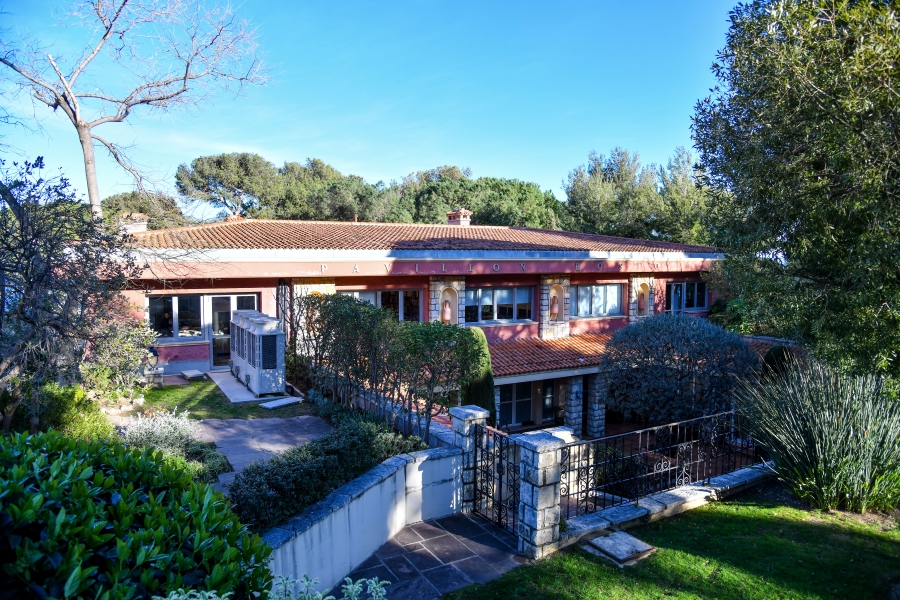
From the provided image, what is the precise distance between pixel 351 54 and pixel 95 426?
14.7 metres

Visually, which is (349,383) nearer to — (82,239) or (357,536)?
(357,536)

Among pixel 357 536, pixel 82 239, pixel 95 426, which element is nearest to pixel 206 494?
pixel 357 536

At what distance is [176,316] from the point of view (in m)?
14.4

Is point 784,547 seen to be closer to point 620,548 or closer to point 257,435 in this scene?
point 620,548

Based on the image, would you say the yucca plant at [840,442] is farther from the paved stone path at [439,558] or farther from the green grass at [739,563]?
the paved stone path at [439,558]

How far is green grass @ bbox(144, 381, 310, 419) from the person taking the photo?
1051 centimetres

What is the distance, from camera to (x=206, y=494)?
10.5ft

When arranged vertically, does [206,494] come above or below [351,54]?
below

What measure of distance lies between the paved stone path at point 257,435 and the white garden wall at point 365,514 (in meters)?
2.03

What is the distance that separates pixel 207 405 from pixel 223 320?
4.35m

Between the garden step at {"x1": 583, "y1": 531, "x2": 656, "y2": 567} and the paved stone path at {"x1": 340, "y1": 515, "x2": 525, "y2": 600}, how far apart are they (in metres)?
0.94

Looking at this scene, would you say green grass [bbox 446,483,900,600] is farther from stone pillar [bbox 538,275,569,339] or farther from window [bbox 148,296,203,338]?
stone pillar [bbox 538,275,569,339]

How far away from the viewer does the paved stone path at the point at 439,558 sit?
590 centimetres

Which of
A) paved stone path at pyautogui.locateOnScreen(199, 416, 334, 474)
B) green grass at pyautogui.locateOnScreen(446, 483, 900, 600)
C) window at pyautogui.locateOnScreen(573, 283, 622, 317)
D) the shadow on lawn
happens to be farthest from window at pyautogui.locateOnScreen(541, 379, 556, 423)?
green grass at pyautogui.locateOnScreen(446, 483, 900, 600)
